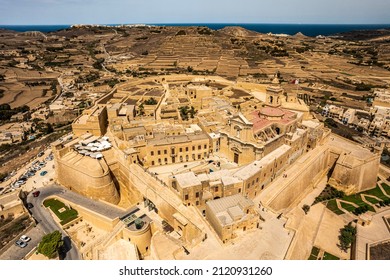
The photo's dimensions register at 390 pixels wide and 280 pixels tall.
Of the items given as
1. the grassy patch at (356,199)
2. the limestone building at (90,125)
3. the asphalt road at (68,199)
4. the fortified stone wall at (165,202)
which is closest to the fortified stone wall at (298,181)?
the grassy patch at (356,199)

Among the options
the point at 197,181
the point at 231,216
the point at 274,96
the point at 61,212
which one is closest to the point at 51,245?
the point at 61,212

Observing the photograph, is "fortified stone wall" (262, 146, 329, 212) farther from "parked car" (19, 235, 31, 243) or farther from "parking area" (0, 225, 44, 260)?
"parked car" (19, 235, 31, 243)

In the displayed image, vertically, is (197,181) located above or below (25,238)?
above

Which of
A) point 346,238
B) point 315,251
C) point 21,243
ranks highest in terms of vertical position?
point 21,243

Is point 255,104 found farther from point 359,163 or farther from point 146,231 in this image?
point 146,231

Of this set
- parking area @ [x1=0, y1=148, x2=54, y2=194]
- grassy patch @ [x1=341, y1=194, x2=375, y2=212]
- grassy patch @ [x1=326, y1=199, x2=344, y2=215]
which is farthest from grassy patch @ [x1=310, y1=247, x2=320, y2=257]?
parking area @ [x1=0, y1=148, x2=54, y2=194]

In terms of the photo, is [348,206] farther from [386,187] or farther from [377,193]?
[386,187]

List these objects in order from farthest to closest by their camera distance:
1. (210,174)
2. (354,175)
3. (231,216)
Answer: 1. (354,175)
2. (210,174)
3. (231,216)
